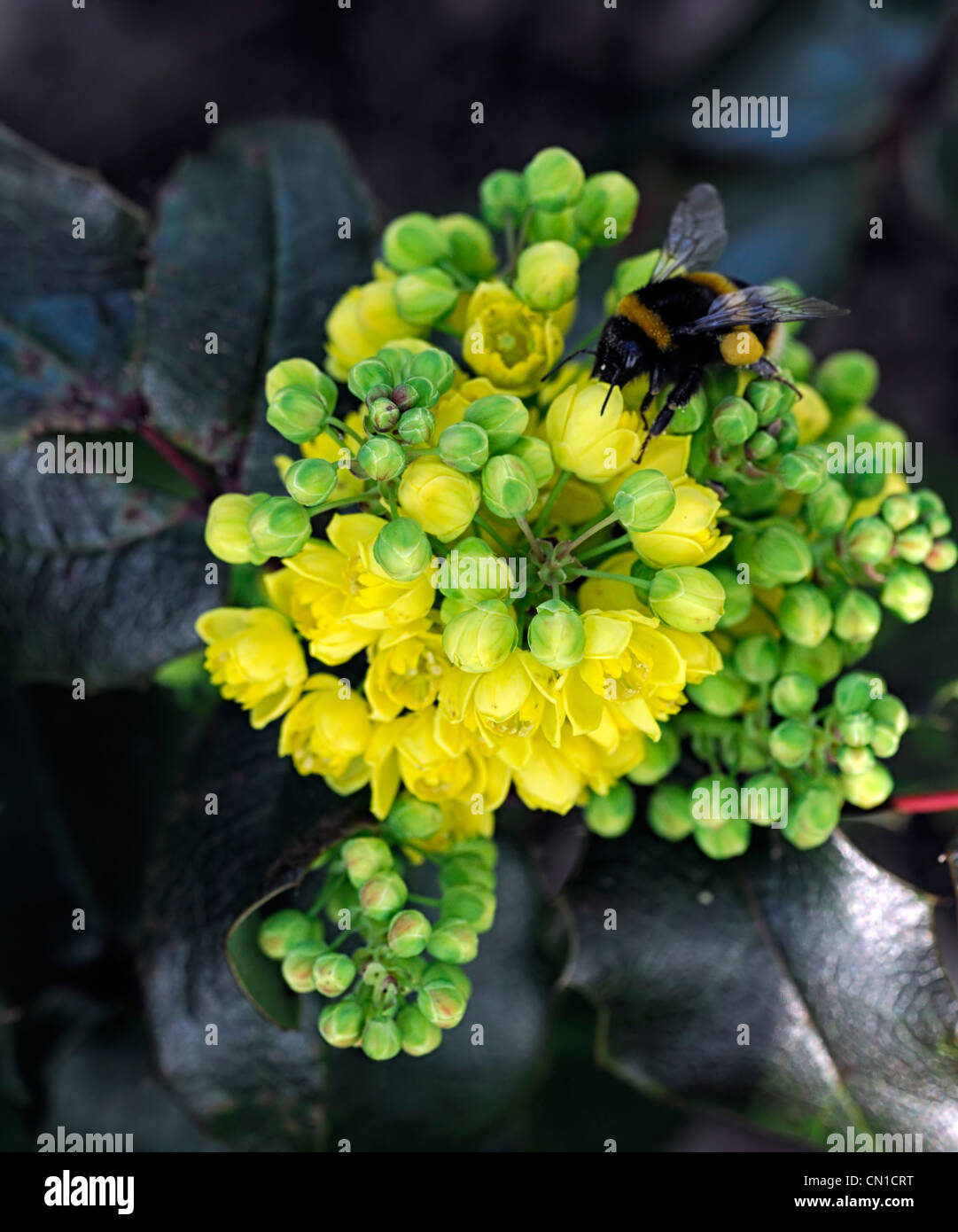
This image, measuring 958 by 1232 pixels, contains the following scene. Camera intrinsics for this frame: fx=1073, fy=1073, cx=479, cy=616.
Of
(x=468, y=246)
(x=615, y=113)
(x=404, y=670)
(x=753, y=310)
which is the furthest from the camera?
(x=615, y=113)

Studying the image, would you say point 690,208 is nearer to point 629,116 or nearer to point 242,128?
point 242,128

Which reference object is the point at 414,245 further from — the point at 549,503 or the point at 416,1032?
the point at 416,1032

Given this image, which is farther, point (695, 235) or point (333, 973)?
point (695, 235)

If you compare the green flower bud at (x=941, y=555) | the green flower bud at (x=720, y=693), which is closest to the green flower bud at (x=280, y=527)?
the green flower bud at (x=720, y=693)

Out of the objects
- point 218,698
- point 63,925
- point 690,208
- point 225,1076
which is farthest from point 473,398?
point 63,925

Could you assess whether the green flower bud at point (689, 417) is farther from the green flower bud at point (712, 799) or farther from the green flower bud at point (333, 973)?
the green flower bud at point (333, 973)

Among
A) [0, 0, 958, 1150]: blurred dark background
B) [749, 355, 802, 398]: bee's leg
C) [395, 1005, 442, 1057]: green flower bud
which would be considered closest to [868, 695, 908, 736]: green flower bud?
[749, 355, 802, 398]: bee's leg

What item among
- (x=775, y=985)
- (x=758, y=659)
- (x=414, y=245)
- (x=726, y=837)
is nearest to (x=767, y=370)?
(x=758, y=659)

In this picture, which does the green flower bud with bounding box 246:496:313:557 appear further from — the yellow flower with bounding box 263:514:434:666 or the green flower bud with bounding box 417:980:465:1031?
the green flower bud with bounding box 417:980:465:1031
